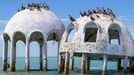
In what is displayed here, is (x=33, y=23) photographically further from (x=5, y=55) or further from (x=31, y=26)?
(x=5, y=55)

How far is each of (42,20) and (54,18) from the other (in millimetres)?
2187

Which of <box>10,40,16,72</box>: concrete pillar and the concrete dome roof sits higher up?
Result: the concrete dome roof

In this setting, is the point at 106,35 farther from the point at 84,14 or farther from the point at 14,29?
the point at 14,29

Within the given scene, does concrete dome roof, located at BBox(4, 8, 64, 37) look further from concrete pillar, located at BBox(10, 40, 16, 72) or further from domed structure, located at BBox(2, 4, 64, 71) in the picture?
concrete pillar, located at BBox(10, 40, 16, 72)

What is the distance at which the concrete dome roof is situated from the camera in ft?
205

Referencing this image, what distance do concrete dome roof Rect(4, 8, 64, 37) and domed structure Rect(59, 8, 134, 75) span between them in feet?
14.2

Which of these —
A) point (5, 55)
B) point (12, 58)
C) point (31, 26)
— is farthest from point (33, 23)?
point (5, 55)

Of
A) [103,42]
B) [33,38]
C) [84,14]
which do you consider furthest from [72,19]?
[33,38]

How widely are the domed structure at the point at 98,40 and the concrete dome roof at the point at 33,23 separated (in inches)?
171

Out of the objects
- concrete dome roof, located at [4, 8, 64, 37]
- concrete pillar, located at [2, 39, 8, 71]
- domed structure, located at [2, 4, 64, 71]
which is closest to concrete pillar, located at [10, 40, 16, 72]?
domed structure, located at [2, 4, 64, 71]

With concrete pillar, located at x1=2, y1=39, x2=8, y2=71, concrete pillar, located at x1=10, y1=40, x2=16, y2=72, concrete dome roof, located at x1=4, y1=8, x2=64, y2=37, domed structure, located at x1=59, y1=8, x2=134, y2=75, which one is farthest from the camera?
concrete pillar, located at x1=2, y1=39, x2=8, y2=71

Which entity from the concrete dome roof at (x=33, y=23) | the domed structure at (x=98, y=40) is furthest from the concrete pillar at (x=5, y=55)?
the domed structure at (x=98, y=40)

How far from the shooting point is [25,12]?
209 ft

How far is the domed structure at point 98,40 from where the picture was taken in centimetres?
5494
